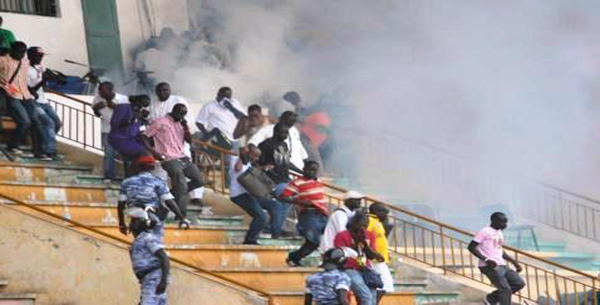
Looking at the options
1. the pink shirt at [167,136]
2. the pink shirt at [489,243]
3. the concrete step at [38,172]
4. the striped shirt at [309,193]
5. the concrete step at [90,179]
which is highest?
the pink shirt at [167,136]

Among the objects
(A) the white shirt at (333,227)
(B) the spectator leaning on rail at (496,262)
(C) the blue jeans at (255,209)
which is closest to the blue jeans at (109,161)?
(C) the blue jeans at (255,209)

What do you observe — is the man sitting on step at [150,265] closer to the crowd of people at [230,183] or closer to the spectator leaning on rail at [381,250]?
the crowd of people at [230,183]

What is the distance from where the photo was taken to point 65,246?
54.3 feet

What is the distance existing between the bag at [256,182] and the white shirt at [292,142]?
90cm

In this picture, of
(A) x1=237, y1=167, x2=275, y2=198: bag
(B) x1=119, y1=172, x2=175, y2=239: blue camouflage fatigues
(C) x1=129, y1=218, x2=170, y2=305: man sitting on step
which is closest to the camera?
(C) x1=129, y1=218, x2=170, y2=305: man sitting on step

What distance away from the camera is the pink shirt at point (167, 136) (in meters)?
18.5

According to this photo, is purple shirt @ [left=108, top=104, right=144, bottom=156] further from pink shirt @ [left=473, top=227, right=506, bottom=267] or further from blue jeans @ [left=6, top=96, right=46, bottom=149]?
pink shirt @ [left=473, top=227, right=506, bottom=267]

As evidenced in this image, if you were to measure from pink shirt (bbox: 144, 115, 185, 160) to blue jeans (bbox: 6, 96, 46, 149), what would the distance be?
5.75 feet

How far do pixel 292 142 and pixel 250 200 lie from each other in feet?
5.14

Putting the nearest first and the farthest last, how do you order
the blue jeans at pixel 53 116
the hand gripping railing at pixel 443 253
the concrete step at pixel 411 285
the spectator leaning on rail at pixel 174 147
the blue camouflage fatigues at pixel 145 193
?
1. the blue camouflage fatigues at pixel 145 193
2. the spectator leaning on rail at pixel 174 147
3. the concrete step at pixel 411 285
4. the hand gripping railing at pixel 443 253
5. the blue jeans at pixel 53 116

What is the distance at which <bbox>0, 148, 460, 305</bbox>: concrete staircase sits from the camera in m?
18.0

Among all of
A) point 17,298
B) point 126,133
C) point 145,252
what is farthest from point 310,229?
point 17,298

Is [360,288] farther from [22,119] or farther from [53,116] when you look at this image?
[53,116]

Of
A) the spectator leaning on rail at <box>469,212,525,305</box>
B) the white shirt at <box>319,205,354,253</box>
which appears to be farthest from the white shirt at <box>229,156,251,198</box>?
the spectator leaning on rail at <box>469,212,525,305</box>
